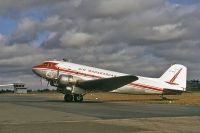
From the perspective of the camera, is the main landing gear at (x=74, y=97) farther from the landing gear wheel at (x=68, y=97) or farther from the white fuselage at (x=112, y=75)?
the white fuselage at (x=112, y=75)

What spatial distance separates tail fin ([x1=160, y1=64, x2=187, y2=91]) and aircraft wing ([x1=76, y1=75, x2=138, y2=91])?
29.3 feet

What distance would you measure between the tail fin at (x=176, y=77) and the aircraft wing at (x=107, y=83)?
29.3ft

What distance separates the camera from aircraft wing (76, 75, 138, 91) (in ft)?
144

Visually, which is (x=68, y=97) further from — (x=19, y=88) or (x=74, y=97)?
(x=19, y=88)

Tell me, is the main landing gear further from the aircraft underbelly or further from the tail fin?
the tail fin

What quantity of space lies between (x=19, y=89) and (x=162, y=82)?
110 meters

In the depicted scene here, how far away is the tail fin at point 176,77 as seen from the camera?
53.7m

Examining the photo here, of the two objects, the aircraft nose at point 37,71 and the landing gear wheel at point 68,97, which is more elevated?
the aircraft nose at point 37,71

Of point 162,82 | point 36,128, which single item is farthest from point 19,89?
point 36,128

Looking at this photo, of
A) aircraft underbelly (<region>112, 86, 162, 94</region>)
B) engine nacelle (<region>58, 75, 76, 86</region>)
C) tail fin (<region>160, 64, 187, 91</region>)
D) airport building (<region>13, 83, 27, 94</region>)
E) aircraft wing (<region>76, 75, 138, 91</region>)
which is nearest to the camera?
engine nacelle (<region>58, 75, 76, 86</region>)

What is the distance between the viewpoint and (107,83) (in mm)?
45312

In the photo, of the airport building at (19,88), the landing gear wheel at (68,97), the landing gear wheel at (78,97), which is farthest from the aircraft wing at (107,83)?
the airport building at (19,88)

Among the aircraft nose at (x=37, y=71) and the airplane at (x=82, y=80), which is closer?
the airplane at (x=82, y=80)

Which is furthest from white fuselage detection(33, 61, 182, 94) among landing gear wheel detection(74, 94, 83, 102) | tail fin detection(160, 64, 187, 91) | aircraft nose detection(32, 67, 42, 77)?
landing gear wheel detection(74, 94, 83, 102)
